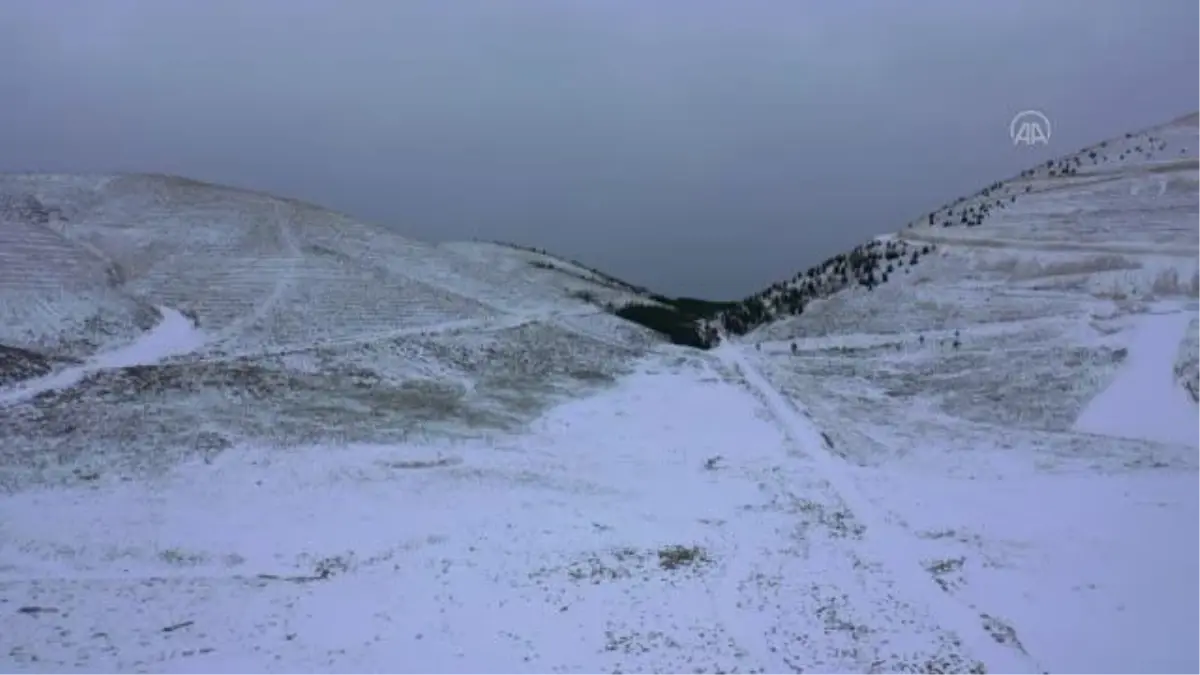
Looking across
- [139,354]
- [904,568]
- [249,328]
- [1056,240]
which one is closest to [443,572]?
[904,568]

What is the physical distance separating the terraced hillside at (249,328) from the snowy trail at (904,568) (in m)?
7.83

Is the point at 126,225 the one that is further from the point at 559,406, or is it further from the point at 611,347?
the point at 559,406

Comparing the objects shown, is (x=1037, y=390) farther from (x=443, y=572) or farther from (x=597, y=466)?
(x=443, y=572)

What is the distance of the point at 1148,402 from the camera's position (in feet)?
74.4

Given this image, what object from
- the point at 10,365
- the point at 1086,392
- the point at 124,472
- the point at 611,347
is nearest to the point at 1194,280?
the point at 1086,392

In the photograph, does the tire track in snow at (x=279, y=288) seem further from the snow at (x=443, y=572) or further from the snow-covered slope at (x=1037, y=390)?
the snow-covered slope at (x=1037, y=390)

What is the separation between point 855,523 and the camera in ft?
52.0

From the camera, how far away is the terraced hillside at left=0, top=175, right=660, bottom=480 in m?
21.1

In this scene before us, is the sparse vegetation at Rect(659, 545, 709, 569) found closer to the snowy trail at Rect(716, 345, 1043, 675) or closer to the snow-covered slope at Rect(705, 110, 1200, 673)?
the snowy trail at Rect(716, 345, 1043, 675)

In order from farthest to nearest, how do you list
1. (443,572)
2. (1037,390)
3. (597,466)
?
(1037,390) < (597,466) < (443,572)

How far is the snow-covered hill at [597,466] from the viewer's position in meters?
11.2

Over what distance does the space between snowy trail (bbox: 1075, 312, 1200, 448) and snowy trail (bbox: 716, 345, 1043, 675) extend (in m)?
→ 6.46

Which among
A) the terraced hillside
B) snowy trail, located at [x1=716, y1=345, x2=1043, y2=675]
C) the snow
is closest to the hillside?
the terraced hillside

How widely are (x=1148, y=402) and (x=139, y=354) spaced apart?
27.7 metres
